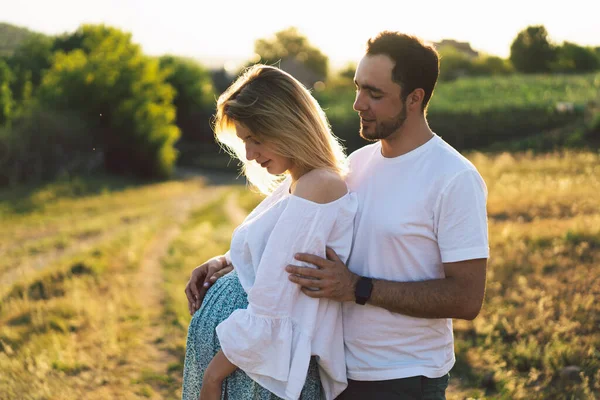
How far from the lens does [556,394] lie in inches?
199

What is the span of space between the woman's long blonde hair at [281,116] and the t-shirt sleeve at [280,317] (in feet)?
0.75

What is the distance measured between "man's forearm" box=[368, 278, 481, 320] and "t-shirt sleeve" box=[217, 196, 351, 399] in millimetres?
335

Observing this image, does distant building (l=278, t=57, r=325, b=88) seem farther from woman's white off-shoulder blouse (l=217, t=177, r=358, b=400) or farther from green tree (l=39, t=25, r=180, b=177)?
woman's white off-shoulder blouse (l=217, t=177, r=358, b=400)

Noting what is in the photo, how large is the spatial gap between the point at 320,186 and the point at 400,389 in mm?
939

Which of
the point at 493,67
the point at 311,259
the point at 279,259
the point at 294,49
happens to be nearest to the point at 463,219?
the point at 311,259

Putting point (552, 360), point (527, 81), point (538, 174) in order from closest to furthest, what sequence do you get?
point (552, 360)
point (538, 174)
point (527, 81)

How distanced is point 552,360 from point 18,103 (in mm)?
41547

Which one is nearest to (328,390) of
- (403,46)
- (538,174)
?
(403,46)

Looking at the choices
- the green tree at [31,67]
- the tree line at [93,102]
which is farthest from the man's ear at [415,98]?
the green tree at [31,67]

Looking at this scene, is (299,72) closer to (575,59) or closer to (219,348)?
(575,59)

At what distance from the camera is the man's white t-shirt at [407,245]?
8.61ft

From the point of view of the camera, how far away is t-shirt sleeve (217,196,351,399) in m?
2.50

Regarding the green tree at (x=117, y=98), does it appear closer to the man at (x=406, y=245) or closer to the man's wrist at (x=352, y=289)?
the man at (x=406, y=245)

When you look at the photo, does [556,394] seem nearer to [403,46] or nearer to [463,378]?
[463,378]
